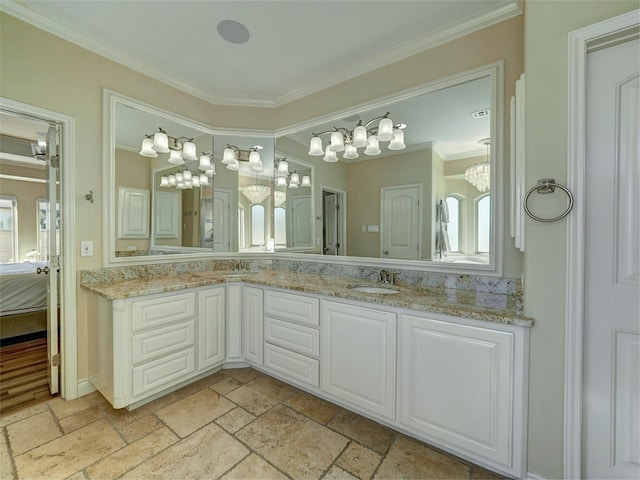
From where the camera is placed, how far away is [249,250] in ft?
10.2

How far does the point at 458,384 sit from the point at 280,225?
2.19m

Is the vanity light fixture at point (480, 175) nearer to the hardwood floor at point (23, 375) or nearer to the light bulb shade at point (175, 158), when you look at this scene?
the light bulb shade at point (175, 158)

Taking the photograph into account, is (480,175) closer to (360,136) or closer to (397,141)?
(397,141)

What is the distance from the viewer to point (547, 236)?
1.27m

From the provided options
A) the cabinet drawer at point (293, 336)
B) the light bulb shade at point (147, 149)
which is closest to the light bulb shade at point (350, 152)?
the cabinet drawer at point (293, 336)

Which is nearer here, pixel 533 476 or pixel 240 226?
pixel 533 476

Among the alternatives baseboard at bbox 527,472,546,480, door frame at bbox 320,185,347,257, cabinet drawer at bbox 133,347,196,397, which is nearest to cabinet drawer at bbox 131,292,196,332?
cabinet drawer at bbox 133,347,196,397

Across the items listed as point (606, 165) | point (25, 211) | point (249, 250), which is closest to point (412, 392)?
point (606, 165)

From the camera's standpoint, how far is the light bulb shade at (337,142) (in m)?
2.57

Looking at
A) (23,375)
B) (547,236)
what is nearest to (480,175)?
(547,236)

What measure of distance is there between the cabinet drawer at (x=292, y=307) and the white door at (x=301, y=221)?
745 mm

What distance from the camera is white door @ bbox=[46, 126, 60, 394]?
206 centimetres

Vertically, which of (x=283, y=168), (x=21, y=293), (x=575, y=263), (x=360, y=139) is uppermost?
(x=360, y=139)

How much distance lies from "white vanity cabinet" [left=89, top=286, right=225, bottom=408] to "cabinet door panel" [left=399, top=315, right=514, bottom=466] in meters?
1.61
